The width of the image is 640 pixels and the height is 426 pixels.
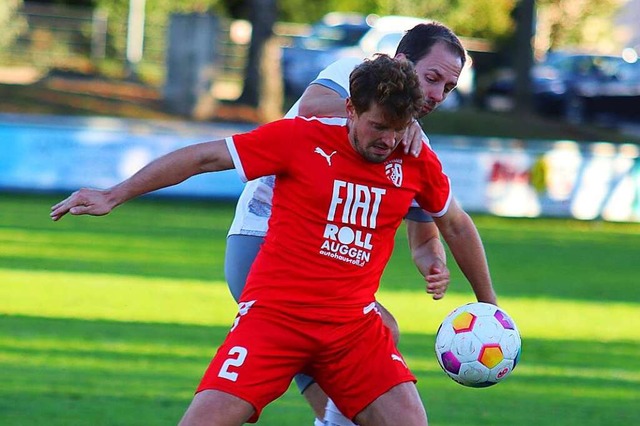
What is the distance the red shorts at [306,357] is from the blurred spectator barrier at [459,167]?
1508cm

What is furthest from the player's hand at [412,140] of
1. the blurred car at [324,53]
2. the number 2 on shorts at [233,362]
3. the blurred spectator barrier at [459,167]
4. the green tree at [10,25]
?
the green tree at [10,25]

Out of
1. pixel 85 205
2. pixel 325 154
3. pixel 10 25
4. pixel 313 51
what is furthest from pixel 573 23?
pixel 85 205

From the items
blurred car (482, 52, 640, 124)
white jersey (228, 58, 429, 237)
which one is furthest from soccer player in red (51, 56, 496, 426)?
blurred car (482, 52, 640, 124)

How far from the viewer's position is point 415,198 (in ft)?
18.2

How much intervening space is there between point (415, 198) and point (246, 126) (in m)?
18.7

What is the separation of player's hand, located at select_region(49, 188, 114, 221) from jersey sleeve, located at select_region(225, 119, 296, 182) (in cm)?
53

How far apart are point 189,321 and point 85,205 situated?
591 centimetres

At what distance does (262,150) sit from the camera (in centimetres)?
530

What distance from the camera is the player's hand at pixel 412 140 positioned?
17.5 feet

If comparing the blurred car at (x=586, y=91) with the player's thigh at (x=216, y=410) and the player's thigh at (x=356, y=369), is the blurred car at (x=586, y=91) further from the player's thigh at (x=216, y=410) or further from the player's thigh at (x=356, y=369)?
the player's thigh at (x=216, y=410)

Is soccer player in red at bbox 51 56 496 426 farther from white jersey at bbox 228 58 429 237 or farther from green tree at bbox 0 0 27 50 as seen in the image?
green tree at bbox 0 0 27 50

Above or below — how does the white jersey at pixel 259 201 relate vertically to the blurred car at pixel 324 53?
above

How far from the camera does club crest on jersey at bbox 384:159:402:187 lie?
211 inches

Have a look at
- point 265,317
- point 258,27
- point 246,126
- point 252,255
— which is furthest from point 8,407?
point 258,27
